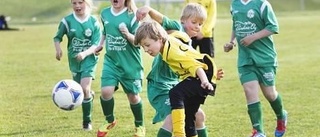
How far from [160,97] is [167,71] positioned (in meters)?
0.26

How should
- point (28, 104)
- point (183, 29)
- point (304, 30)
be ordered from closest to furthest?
1. point (183, 29)
2. point (28, 104)
3. point (304, 30)

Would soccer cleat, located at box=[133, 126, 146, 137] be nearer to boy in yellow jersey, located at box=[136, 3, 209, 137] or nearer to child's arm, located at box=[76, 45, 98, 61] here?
child's arm, located at box=[76, 45, 98, 61]

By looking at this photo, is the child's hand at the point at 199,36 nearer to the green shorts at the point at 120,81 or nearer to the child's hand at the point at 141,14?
the green shorts at the point at 120,81

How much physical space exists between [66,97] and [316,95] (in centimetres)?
465

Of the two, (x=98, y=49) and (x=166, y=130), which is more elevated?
(x=98, y=49)

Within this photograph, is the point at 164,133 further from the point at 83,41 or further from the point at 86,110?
the point at 83,41

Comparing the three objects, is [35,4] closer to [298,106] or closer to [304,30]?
[304,30]

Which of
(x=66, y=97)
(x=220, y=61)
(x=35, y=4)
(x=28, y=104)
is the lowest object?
(x=35, y=4)

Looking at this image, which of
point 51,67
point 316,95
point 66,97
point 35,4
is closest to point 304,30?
point 51,67

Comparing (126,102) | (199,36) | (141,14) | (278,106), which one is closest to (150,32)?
(141,14)

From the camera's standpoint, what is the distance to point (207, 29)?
1130 centimetres

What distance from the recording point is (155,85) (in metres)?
6.59

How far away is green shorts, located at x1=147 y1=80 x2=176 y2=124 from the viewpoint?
651cm

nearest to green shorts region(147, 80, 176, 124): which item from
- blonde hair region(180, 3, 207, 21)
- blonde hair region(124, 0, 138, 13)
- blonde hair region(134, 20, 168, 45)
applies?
blonde hair region(180, 3, 207, 21)
